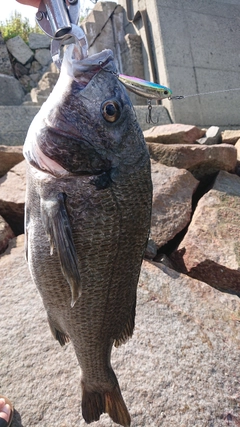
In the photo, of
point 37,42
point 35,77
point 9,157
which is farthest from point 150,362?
point 37,42

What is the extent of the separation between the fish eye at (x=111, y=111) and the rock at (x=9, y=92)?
8.02m

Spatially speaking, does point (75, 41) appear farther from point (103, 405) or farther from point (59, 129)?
point (103, 405)

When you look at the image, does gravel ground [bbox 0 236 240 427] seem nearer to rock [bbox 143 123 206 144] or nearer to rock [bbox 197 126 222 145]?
rock [bbox 143 123 206 144]

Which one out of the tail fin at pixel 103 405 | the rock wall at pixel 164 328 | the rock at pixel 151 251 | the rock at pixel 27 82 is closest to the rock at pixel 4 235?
the rock wall at pixel 164 328

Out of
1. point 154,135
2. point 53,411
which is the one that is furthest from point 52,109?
point 154,135

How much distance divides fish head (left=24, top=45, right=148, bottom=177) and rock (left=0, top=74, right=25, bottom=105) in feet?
26.2

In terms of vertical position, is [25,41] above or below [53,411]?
above

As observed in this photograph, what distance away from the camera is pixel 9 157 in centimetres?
440

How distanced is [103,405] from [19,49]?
12.4 metres

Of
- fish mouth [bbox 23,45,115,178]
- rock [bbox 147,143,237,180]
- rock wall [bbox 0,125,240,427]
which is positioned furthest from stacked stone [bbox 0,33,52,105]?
fish mouth [bbox 23,45,115,178]

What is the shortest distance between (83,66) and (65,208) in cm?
52

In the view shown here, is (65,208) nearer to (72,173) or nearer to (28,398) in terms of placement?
(72,173)

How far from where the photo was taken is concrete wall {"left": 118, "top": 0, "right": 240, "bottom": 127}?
6.56 meters

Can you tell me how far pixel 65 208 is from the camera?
1289mm
